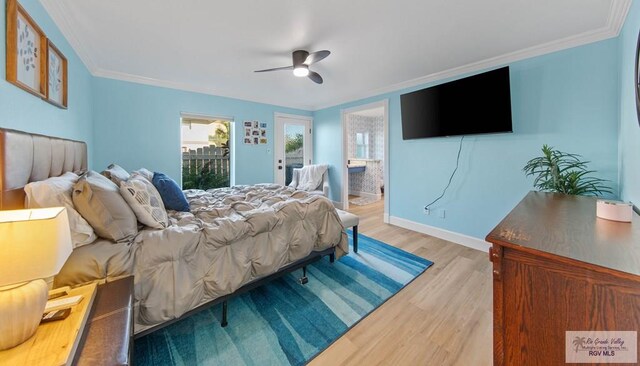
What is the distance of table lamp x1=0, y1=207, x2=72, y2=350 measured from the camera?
63cm

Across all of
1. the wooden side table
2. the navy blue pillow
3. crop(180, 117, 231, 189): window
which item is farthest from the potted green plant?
crop(180, 117, 231, 189): window

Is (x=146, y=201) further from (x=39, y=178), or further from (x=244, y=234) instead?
(x=244, y=234)

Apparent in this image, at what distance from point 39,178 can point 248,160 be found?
125 inches

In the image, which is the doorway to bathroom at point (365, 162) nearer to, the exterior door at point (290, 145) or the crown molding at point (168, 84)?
the exterior door at point (290, 145)

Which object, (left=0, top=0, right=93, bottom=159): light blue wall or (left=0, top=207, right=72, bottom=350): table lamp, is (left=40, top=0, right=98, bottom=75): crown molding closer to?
(left=0, top=0, right=93, bottom=159): light blue wall

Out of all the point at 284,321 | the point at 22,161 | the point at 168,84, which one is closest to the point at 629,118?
the point at 284,321

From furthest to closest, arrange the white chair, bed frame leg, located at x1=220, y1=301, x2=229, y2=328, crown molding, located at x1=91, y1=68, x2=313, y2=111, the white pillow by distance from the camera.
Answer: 1. the white chair
2. crown molding, located at x1=91, y1=68, x2=313, y2=111
3. bed frame leg, located at x1=220, y1=301, x2=229, y2=328
4. the white pillow

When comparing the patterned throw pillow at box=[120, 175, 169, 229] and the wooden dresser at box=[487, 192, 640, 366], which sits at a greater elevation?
the patterned throw pillow at box=[120, 175, 169, 229]

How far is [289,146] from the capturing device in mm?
5117

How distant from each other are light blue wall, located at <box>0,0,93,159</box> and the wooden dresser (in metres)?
2.43

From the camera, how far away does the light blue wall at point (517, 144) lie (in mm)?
2178

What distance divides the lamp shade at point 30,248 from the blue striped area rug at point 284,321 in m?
1.07

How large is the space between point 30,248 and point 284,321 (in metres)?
1.46

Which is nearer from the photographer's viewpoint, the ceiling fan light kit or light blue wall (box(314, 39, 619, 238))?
light blue wall (box(314, 39, 619, 238))
